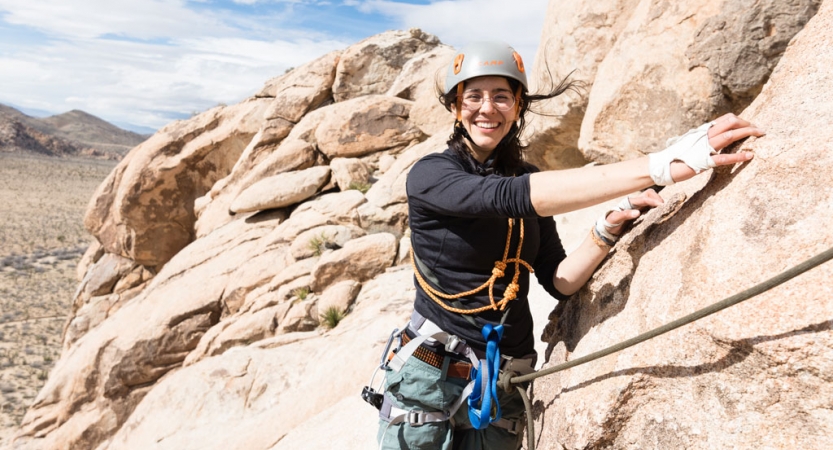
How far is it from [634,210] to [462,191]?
30.8 inches

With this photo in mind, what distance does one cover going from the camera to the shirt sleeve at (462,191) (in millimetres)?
2238

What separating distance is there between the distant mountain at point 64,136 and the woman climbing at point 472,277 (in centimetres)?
10327

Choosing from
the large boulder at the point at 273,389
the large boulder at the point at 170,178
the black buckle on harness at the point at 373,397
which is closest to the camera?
the black buckle on harness at the point at 373,397

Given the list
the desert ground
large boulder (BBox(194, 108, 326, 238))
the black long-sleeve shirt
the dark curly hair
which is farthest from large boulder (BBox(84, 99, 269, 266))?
the black long-sleeve shirt

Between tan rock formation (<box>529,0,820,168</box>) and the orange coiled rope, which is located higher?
tan rock formation (<box>529,0,820,168</box>)

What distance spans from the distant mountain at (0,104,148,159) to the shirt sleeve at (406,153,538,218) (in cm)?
10339

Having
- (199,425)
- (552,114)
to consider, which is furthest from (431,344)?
(552,114)

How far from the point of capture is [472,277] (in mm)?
2701

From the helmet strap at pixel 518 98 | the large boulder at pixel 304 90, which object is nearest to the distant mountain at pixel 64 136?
the large boulder at pixel 304 90

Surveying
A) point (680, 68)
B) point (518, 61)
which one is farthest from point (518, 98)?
point (680, 68)

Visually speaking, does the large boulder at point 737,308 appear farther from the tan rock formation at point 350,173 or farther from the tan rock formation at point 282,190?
the tan rock formation at point 282,190

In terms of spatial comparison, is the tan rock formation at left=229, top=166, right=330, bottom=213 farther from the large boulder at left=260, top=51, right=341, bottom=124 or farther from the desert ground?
the desert ground

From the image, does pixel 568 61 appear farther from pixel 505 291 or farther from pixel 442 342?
pixel 442 342

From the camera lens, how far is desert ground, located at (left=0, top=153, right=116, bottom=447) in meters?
18.9
